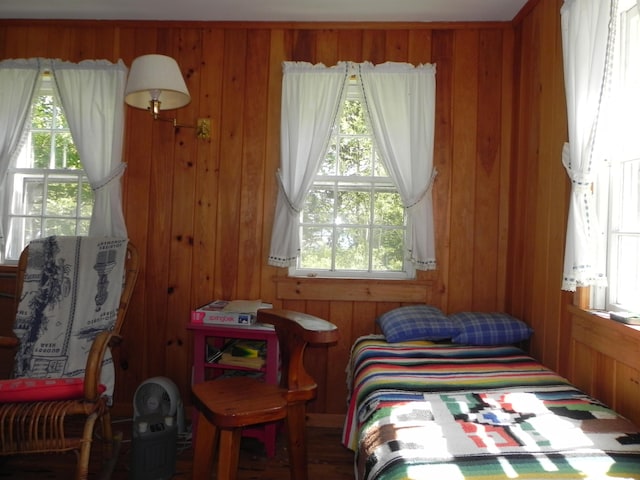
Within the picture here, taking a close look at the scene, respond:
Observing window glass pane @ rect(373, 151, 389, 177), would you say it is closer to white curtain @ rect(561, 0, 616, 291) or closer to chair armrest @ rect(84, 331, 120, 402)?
white curtain @ rect(561, 0, 616, 291)

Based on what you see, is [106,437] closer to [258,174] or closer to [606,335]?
[258,174]

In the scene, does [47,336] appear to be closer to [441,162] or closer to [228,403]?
[228,403]

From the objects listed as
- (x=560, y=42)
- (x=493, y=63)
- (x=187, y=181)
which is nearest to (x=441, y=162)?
(x=493, y=63)

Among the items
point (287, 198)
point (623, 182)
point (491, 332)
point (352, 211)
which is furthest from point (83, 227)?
point (623, 182)

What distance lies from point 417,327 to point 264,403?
1.05 meters

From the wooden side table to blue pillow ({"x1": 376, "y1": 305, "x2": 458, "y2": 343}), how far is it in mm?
606

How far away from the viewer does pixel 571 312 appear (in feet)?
6.79

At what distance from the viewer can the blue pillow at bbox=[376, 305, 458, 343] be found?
96.6 inches

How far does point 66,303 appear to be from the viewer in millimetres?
2514

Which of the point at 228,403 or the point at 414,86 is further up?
the point at 414,86

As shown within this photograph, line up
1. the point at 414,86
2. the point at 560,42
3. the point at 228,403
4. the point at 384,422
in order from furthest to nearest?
the point at 414,86 → the point at 560,42 → the point at 228,403 → the point at 384,422

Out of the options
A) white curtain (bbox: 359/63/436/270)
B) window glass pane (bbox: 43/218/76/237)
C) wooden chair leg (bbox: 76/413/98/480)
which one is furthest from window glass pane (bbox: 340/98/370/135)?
wooden chair leg (bbox: 76/413/98/480)

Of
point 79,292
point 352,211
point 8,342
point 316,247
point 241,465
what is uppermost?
point 352,211

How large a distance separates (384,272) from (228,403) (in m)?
1.49
